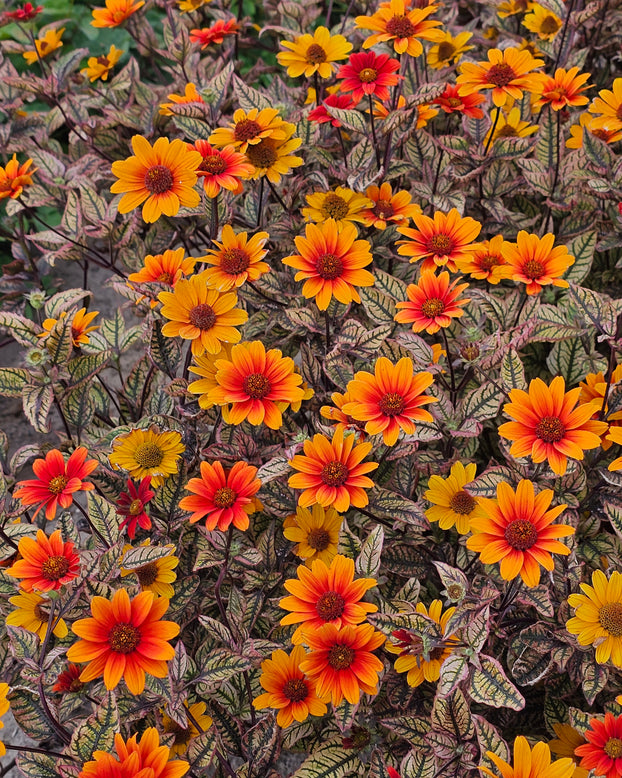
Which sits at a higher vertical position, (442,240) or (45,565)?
(442,240)

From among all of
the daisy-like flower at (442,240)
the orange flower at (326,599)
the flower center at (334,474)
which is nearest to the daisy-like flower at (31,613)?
the orange flower at (326,599)

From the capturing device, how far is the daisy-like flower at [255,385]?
5.05ft

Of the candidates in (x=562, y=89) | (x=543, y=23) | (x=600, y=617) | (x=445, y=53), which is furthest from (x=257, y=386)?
(x=543, y=23)

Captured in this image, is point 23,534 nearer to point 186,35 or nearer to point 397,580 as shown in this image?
point 397,580

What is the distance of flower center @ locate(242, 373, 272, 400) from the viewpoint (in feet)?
5.13

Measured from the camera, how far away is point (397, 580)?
1825 mm

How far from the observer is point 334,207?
201 centimetres

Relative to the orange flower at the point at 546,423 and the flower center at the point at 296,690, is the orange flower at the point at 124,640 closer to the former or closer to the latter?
the flower center at the point at 296,690

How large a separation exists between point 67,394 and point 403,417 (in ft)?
3.05

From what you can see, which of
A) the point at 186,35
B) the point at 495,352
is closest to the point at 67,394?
the point at 495,352

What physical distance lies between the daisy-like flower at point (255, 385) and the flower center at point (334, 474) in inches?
5.8

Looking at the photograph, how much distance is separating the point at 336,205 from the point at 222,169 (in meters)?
0.37

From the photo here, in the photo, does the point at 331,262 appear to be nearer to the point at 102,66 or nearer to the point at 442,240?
the point at 442,240

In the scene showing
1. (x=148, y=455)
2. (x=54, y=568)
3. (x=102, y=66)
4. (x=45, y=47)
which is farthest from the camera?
(x=45, y=47)
